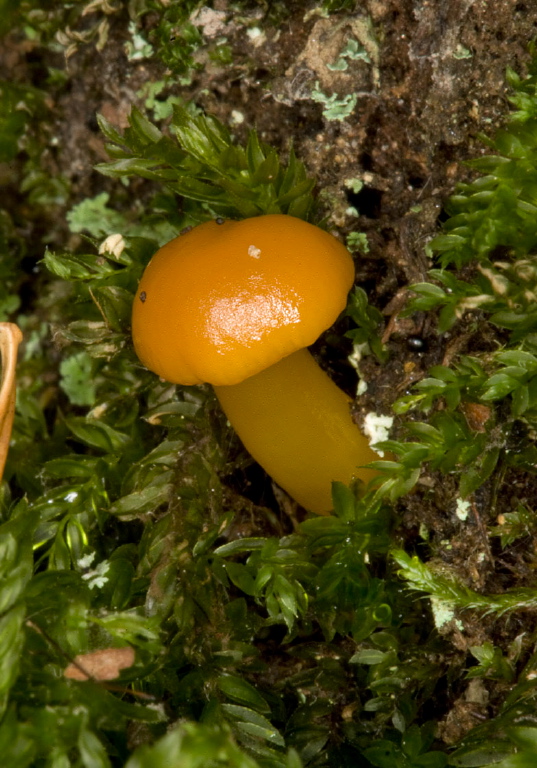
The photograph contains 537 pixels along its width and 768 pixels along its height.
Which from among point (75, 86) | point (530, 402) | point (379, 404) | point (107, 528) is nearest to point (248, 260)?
point (379, 404)

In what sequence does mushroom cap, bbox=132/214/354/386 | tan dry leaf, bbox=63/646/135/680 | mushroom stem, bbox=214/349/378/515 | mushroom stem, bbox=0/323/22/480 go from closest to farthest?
tan dry leaf, bbox=63/646/135/680 → mushroom cap, bbox=132/214/354/386 → mushroom stem, bbox=0/323/22/480 → mushroom stem, bbox=214/349/378/515

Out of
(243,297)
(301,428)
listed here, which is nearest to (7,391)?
(243,297)

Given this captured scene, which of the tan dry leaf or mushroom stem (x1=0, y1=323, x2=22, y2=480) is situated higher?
mushroom stem (x1=0, y1=323, x2=22, y2=480)

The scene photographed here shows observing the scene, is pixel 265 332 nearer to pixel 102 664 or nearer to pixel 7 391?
pixel 7 391

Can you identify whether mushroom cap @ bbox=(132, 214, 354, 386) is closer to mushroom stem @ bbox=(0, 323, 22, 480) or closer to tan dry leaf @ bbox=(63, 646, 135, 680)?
mushroom stem @ bbox=(0, 323, 22, 480)

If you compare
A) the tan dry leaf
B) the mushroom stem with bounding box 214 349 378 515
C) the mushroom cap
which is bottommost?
the tan dry leaf

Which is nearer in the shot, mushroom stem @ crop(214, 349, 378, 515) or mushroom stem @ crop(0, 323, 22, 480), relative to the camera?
mushroom stem @ crop(0, 323, 22, 480)

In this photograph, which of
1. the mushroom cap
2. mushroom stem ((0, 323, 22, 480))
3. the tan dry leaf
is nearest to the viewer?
the tan dry leaf

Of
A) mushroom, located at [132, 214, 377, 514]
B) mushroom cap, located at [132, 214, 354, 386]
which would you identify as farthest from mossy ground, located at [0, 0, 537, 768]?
mushroom cap, located at [132, 214, 354, 386]
